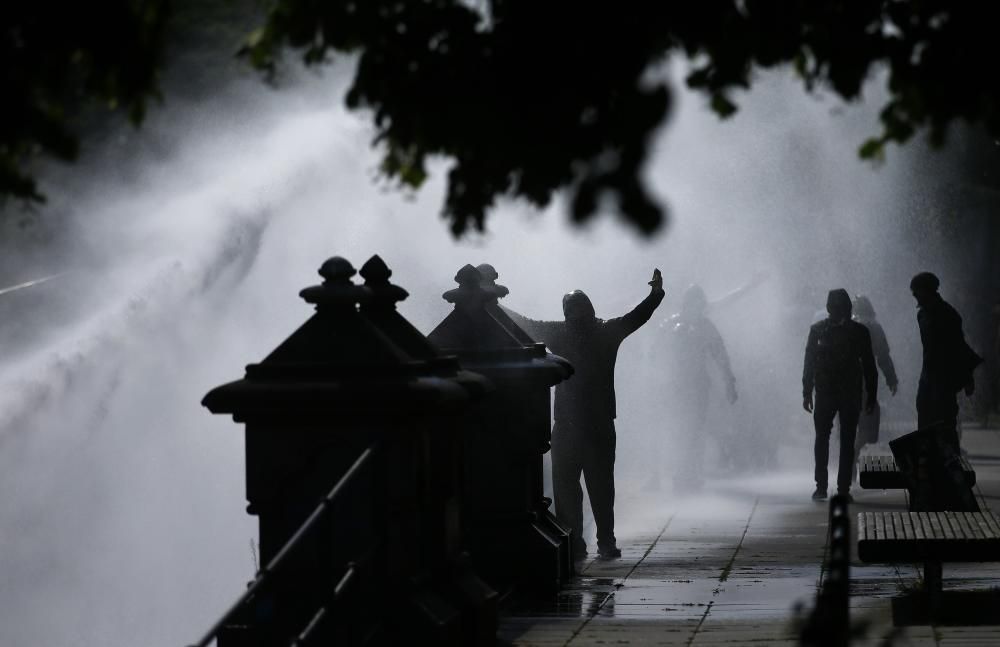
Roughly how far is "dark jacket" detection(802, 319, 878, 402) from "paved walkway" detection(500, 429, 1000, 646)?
872mm

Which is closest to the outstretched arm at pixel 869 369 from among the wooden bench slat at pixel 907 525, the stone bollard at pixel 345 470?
the wooden bench slat at pixel 907 525

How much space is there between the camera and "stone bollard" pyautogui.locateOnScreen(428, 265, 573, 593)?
9266 millimetres

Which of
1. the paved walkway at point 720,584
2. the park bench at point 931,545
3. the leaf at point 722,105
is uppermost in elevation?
the leaf at point 722,105

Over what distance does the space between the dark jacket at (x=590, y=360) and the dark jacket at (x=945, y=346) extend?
3.23 m

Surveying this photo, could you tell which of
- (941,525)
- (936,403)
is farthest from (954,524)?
(936,403)

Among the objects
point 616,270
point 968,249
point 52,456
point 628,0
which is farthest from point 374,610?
point 968,249

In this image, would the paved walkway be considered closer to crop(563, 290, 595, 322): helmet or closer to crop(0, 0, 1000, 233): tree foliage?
crop(563, 290, 595, 322): helmet

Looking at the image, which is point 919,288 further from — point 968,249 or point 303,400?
point 968,249

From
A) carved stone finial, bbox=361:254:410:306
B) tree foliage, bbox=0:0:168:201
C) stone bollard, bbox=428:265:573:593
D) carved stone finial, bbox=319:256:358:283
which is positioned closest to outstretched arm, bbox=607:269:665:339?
stone bollard, bbox=428:265:573:593

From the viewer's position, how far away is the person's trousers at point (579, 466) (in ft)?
37.0

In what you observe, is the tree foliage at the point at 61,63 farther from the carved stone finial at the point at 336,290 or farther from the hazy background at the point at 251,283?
the carved stone finial at the point at 336,290

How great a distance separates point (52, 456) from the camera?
1525 cm

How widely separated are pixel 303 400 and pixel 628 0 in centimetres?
283

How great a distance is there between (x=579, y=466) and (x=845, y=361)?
390 centimetres
